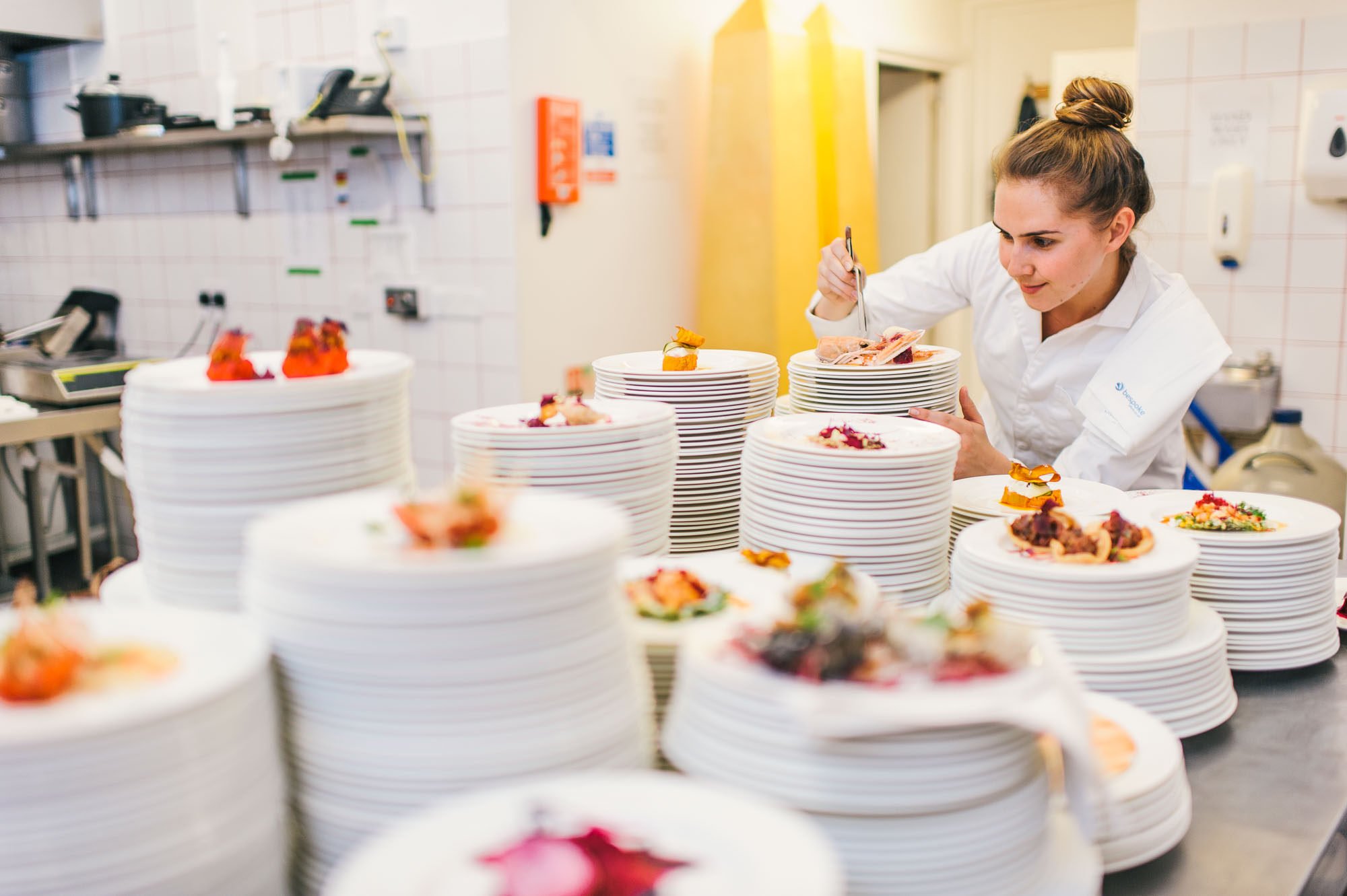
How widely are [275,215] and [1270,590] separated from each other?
3748 millimetres

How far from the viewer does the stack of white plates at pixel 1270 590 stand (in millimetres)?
1566

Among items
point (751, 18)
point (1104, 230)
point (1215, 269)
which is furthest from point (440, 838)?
point (1215, 269)

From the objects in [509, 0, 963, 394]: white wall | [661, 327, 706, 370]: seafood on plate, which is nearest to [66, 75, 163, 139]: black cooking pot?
[509, 0, 963, 394]: white wall

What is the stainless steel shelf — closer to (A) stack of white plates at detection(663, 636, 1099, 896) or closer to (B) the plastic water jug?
(B) the plastic water jug

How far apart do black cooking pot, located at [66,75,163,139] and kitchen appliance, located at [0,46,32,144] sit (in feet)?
2.82

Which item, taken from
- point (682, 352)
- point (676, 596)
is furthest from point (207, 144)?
point (676, 596)

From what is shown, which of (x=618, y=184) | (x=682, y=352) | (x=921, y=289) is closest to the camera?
(x=682, y=352)

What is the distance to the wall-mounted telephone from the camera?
3.64 meters

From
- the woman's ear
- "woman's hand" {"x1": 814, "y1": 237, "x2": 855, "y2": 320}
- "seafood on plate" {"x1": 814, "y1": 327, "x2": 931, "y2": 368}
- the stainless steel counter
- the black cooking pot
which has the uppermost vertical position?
the black cooking pot

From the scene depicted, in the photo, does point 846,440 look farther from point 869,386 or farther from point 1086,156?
point 1086,156

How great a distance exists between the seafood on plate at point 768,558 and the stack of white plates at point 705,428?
37cm

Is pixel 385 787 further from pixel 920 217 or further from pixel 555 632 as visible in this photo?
pixel 920 217

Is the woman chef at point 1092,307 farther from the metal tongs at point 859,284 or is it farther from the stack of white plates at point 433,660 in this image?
the stack of white plates at point 433,660

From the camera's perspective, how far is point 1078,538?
4.60ft
